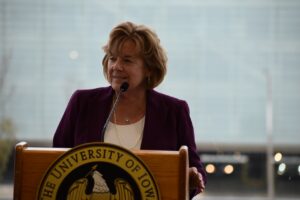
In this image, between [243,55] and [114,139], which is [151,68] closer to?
[114,139]

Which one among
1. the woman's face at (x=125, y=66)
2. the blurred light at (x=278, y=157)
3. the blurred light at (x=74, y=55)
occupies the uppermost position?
the blurred light at (x=74, y=55)

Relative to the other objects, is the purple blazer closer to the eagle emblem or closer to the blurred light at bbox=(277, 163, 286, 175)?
the eagle emblem

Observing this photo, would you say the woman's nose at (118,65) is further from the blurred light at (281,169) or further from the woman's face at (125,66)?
the blurred light at (281,169)

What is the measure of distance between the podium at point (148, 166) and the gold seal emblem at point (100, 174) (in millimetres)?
36

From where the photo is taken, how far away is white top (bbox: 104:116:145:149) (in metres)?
1.98

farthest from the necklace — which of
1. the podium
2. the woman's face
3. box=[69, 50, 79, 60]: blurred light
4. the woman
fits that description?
box=[69, 50, 79, 60]: blurred light

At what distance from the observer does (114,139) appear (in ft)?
6.46

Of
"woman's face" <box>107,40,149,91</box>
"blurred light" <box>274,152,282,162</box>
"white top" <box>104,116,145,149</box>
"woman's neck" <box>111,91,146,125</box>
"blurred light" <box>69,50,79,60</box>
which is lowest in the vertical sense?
"blurred light" <box>274,152,282,162</box>

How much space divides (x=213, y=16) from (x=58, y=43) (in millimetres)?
1335

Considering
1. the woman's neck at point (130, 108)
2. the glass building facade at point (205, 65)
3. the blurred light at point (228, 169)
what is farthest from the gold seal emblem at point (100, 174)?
the blurred light at point (228, 169)

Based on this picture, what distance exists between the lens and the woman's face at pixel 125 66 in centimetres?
193

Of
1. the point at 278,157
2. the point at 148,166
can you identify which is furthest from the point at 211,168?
the point at 148,166

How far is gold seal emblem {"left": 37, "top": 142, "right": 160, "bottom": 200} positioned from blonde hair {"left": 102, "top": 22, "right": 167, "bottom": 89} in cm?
54

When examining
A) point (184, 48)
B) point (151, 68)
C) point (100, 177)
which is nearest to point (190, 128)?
point (151, 68)
